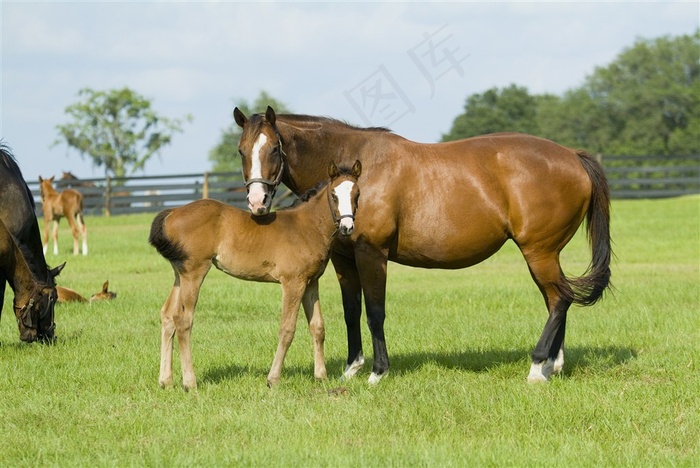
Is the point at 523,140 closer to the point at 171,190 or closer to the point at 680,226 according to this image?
the point at 680,226

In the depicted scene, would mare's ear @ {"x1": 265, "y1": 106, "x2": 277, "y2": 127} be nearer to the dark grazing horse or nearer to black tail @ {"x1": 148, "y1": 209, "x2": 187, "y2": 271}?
black tail @ {"x1": 148, "y1": 209, "x2": 187, "y2": 271}

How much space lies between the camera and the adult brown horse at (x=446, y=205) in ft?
25.1

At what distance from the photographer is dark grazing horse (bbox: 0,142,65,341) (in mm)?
9538

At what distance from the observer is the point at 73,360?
8500 millimetres

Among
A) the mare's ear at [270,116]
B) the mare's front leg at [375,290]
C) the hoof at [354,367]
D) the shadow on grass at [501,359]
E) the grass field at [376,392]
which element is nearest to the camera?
the grass field at [376,392]

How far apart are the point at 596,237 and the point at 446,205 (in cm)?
153

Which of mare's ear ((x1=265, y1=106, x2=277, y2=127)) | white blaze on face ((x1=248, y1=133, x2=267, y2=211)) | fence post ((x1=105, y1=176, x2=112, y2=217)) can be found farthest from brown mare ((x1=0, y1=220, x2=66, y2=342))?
fence post ((x1=105, y1=176, x2=112, y2=217))

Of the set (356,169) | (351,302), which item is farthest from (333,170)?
(351,302)

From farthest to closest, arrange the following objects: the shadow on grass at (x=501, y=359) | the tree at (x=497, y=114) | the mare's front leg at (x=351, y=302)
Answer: the tree at (x=497, y=114)
the shadow on grass at (x=501, y=359)
the mare's front leg at (x=351, y=302)

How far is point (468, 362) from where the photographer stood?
8492 mm

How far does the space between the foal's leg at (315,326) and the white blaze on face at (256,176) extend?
953 mm

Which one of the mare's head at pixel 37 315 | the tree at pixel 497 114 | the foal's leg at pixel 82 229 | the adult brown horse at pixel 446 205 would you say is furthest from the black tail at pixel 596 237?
the tree at pixel 497 114

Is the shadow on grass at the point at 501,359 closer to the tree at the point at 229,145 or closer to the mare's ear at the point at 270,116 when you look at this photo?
the mare's ear at the point at 270,116

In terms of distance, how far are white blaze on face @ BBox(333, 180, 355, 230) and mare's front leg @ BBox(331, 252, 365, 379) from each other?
1119 millimetres
